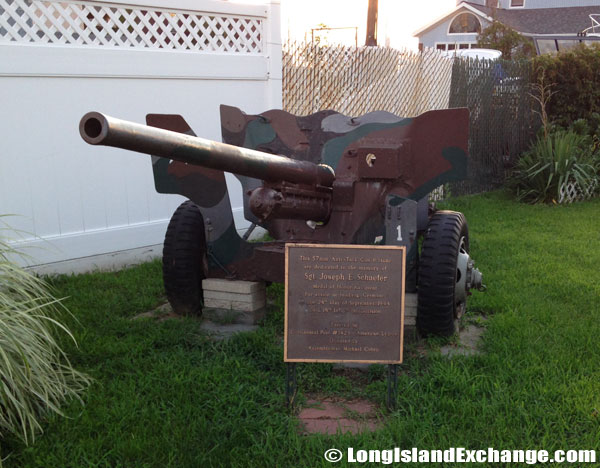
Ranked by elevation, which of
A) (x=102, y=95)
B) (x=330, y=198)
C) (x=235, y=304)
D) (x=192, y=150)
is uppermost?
(x=192, y=150)

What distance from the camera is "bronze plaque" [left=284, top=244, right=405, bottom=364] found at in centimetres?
302

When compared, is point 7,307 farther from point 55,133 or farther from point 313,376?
point 55,133

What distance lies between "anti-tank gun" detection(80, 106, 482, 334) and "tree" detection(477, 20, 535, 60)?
16.8 meters

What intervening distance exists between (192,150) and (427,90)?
680 centimetres

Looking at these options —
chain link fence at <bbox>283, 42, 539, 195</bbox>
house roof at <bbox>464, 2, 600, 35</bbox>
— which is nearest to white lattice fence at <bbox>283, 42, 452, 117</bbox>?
chain link fence at <bbox>283, 42, 539, 195</bbox>

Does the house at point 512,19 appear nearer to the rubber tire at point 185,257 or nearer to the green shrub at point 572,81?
the green shrub at point 572,81

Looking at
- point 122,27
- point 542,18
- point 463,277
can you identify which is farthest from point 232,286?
point 542,18

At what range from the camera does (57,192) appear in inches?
209

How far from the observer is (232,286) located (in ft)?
13.9

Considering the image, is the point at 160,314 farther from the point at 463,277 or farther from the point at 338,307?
the point at 463,277

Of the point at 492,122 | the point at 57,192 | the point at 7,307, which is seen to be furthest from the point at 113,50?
the point at 492,122

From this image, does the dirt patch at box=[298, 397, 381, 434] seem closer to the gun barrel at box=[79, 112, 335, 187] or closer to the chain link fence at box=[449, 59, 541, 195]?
the gun barrel at box=[79, 112, 335, 187]

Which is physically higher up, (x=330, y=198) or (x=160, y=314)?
(x=330, y=198)

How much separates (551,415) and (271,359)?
151cm
